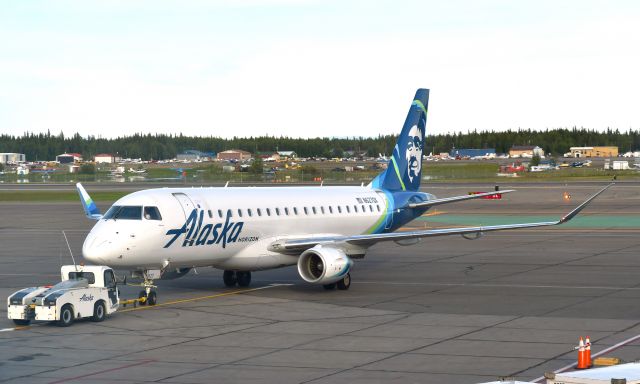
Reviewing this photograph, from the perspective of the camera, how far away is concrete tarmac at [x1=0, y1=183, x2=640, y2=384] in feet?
75.4

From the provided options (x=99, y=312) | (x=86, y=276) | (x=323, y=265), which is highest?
(x=86, y=276)

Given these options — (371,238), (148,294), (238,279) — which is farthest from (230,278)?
(371,238)

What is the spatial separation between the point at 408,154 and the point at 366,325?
17.5 m

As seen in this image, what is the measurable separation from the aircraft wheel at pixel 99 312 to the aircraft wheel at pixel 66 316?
31.4 inches

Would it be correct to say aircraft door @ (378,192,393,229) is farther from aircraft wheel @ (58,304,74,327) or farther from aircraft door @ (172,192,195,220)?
aircraft wheel @ (58,304,74,327)

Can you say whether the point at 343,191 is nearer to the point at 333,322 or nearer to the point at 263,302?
the point at 263,302

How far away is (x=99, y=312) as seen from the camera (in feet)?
101

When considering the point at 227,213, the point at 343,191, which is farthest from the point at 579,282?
the point at 227,213

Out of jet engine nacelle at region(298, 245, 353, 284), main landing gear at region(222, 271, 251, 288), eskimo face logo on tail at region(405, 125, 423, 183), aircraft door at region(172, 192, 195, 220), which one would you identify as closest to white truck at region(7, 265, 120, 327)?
aircraft door at region(172, 192, 195, 220)

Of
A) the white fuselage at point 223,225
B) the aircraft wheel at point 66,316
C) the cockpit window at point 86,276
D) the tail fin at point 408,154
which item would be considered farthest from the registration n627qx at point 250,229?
the aircraft wheel at point 66,316

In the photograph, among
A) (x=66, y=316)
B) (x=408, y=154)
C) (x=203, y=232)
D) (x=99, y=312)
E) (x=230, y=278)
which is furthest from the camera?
(x=408, y=154)

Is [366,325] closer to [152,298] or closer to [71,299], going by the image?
[152,298]

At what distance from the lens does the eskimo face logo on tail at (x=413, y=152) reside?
150 ft

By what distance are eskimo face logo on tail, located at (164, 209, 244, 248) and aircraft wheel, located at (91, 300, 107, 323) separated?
3.60 m
